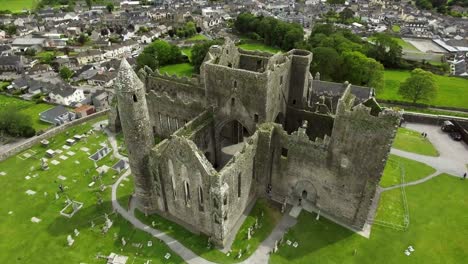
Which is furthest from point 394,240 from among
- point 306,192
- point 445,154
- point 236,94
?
point 236,94

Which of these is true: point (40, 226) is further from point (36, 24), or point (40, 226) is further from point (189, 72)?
point (36, 24)

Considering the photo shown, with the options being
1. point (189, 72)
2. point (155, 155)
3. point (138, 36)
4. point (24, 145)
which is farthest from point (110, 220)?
point (138, 36)

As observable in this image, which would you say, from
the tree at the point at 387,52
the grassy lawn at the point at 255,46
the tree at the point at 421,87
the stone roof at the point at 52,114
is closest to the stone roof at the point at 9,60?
the stone roof at the point at 52,114

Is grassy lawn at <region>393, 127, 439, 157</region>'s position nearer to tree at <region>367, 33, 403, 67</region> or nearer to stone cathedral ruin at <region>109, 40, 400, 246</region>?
stone cathedral ruin at <region>109, 40, 400, 246</region>

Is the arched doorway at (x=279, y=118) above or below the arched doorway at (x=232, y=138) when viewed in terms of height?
above

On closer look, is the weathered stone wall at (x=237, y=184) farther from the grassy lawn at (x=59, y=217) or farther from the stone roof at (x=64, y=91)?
the stone roof at (x=64, y=91)

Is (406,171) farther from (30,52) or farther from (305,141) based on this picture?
(30,52)
